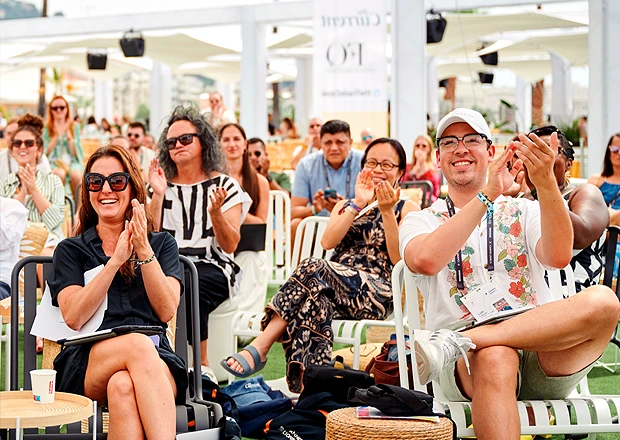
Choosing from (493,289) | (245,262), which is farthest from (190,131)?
(493,289)

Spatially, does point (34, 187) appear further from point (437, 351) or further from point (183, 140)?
point (437, 351)

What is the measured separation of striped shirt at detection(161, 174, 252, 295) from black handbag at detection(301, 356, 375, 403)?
1.33m

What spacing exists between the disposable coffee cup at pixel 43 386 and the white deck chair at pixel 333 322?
224 centimetres

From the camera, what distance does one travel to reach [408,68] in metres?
12.6

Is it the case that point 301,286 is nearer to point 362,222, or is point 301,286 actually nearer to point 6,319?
point 362,222

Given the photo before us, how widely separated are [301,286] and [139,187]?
1.33m

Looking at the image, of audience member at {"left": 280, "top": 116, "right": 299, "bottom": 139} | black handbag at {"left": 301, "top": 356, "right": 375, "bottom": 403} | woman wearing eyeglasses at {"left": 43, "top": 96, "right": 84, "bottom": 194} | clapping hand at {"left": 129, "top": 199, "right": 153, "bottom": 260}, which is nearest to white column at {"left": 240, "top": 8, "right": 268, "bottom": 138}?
audience member at {"left": 280, "top": 116, "right": 299, "bottom": 139}

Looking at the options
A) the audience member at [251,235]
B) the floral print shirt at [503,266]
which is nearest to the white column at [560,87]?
the audience member at [251,235]

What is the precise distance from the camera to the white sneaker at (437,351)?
333cm

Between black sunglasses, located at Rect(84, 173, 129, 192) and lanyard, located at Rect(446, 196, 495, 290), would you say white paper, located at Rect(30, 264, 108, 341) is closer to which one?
black sunglasses, located at Rect(84, 173, 129, 192)

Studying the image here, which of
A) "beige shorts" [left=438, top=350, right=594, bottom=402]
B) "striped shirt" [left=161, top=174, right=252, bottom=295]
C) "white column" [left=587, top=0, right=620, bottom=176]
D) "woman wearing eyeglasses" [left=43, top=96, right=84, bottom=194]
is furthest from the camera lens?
"white column" [left=587, top=0, right=620, bottom=176]

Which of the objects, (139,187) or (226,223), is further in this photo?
(226,223)

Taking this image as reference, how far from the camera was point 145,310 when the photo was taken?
3.73m

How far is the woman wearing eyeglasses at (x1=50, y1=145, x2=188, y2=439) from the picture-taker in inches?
132
